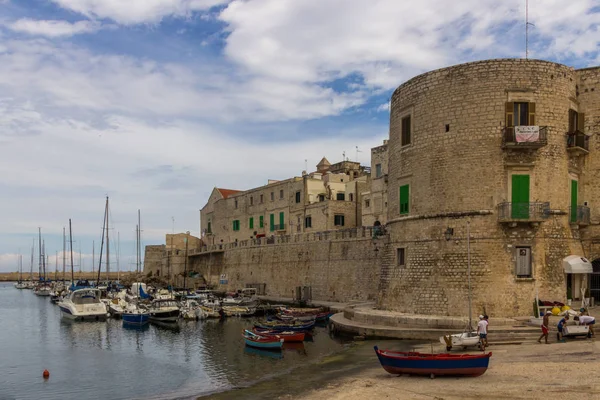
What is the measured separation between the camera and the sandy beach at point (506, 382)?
13641mm

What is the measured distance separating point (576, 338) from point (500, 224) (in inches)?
216

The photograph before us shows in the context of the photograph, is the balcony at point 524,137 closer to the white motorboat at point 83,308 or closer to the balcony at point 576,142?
the balcony at point 576,142

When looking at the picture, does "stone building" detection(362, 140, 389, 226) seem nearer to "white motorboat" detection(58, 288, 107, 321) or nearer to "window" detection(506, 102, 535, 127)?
"window" detection(506, 102, 535, 127)

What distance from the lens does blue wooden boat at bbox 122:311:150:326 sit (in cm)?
3594

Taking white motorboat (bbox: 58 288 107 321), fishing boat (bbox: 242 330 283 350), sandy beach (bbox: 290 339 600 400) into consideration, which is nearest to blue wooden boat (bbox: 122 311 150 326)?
white motorboat (bbox: 58 288 107 321)

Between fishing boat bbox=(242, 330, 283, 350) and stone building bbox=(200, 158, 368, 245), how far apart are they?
27666 mm

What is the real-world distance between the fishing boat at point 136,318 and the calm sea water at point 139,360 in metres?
0.72

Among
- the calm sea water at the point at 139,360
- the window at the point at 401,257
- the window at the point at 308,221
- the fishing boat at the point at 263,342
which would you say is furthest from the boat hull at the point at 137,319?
the window at the point at 308,221

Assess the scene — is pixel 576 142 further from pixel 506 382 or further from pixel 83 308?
pixel 83 308

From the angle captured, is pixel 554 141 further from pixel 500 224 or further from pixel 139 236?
pixel 139 236

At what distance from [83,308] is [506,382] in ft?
111

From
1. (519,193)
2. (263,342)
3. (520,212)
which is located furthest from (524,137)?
(263,342)

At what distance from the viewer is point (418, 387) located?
14.9 m

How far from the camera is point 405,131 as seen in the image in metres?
26.1
